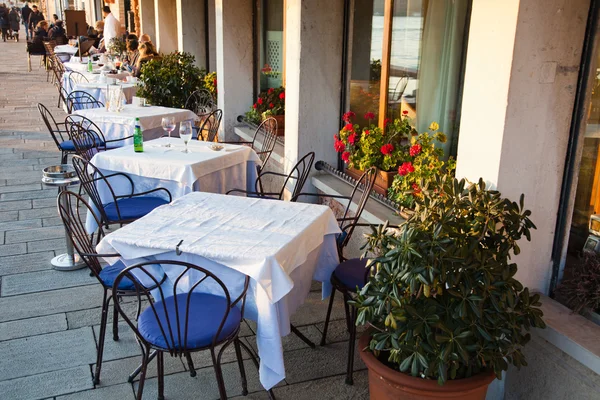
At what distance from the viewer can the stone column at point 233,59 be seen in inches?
291

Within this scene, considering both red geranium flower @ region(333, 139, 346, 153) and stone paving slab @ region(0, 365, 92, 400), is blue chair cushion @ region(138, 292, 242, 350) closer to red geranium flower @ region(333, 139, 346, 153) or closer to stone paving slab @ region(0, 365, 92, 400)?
stone paving slab @ region(0, 365, 92, 400)

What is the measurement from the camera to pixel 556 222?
3.05 meters

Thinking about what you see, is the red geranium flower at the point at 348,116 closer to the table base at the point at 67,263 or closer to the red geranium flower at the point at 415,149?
the red geranium flower at the point at 415,149

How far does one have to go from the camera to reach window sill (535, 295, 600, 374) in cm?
249

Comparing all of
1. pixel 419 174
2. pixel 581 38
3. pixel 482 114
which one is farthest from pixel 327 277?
pixel 581 38

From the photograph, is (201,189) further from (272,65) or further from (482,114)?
(272,65)

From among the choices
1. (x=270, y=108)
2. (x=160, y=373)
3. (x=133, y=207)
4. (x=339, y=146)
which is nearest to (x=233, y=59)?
(x=270, y=108)

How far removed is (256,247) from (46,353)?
1543mm

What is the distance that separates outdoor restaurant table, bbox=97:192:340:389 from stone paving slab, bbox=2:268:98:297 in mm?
1234

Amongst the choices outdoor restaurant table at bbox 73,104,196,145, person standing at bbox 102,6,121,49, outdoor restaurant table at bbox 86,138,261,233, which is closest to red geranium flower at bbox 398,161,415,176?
outdoor restaurant table at bbox 86,138,261,233

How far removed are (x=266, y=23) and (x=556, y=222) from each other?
5365mm

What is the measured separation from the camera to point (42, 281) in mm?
4324

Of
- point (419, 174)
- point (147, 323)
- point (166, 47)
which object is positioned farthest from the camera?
point (166, 47)

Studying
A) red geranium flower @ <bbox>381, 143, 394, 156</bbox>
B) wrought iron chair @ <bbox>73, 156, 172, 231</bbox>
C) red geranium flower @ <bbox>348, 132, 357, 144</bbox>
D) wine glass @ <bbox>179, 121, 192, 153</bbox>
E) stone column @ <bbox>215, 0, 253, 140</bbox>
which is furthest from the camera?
stone column @ <bbox>215, 0, 253, 140</bbox>
